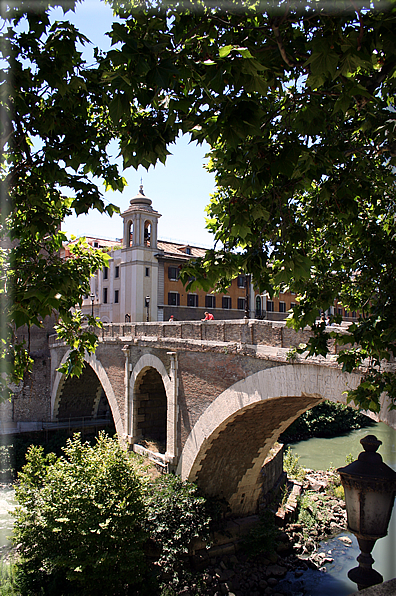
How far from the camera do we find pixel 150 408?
15594 mm

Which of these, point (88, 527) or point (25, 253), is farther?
point (88, 527)

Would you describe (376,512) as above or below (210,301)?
below

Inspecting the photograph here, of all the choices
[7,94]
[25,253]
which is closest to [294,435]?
[25,253]

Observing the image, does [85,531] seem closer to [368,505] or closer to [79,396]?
[368,505]

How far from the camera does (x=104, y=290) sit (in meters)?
30.1

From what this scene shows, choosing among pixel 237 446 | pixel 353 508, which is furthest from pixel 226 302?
pixel 353 508

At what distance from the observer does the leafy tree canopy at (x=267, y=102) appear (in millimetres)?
2762

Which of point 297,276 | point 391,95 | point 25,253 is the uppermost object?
point 391,95

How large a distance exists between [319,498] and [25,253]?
1381cm

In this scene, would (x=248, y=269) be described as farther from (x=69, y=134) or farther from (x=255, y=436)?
(x=255, y=436)

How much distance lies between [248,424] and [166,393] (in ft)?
9.24

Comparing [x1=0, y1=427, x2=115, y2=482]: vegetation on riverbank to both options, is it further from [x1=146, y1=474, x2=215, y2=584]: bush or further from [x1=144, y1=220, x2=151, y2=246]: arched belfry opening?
[x1=144, y1=220, x2=151, y2=246]: arched belfry opening

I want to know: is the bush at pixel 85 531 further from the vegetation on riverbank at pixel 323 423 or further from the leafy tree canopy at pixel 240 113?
the vegetation on riverbank at pixel 323 423

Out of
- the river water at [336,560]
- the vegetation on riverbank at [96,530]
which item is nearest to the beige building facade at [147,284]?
the river water at [336,560]
